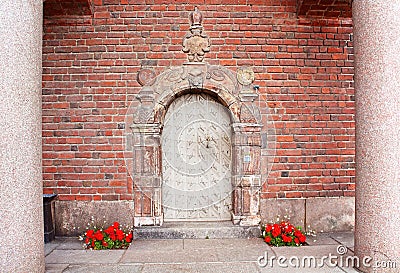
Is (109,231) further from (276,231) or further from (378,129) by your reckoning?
(378,129)

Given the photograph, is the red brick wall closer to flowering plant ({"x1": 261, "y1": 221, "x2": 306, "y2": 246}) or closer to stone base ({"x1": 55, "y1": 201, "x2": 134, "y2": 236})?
stone base ({"x1": 55, "y1": 201, "x2": 134, "y2": 236})

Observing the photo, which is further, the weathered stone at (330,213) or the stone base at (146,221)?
the weathered stone at (330,213)

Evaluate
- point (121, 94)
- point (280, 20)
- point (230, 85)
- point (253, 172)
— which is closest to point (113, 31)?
point (121, 94)

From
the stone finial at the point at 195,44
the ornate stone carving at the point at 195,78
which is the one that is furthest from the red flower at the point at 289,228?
the stone finial at the point at 195,44

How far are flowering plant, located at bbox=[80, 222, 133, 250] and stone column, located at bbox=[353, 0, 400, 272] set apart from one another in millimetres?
2828

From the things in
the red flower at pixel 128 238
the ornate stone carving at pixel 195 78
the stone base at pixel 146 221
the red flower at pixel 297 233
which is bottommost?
the red flower at pixel 128 238

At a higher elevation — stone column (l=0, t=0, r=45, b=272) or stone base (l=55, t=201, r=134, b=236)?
stone column (l=0, t=0, r=45, b=272)

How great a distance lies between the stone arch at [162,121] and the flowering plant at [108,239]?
13.2 inches

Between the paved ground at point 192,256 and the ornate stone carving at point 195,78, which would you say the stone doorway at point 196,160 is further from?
the paved ground at point 192,256

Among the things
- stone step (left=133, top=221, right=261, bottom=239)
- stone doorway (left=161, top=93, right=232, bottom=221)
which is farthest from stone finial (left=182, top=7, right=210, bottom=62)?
stone step (left=133, top=221, right=261, bottom=239)

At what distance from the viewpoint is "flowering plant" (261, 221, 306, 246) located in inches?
190

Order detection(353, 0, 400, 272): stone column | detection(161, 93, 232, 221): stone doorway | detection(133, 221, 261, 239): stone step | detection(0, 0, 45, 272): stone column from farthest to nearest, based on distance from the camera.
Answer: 1. detection(161, 93, 232, 221): stone doorway
2. detection(133, 221, 261, 239): stone step
3. detection(353, 0, 400, 272): stone column
4. detection(0, 0, 45, 272): stone column

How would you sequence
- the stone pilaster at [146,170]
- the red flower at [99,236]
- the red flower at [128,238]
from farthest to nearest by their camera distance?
1. the stone pilaster at [146,170]
2. the red flower at [128,238]
3. the red flower at [99,236]

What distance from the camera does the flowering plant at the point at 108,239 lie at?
4798 millimetres
